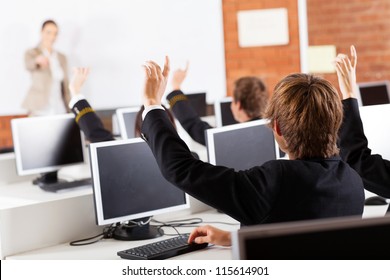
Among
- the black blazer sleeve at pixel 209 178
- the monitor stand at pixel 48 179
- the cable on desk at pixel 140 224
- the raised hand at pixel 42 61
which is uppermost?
the raised hand at pixel 42 61

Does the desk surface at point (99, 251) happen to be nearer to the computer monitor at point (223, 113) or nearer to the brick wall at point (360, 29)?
the computer monitor at point (223, 113)

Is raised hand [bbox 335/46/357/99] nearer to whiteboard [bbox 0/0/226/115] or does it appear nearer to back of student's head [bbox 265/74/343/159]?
back of student's head [bbox 265/74/343/159]

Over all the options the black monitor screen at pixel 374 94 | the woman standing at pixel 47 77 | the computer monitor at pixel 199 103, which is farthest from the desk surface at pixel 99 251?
the woman standing at pixel 47 77

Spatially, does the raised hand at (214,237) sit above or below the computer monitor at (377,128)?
below

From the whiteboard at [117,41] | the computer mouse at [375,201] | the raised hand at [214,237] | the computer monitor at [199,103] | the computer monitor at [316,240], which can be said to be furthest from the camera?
the whiteboard at [117,41]

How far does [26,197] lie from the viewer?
3258 mm

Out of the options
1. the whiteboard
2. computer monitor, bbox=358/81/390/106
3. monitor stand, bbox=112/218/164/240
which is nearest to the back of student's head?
monitor stand, bbox=112/218/164/240

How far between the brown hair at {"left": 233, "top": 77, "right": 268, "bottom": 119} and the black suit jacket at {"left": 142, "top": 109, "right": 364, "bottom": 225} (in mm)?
1968

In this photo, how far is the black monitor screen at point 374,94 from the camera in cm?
492

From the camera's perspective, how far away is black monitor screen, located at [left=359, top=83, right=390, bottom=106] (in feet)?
16.1

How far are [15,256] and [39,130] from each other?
1182 mm

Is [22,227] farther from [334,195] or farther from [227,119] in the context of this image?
[227,119]

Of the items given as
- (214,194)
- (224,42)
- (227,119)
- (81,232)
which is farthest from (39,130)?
(224,42)

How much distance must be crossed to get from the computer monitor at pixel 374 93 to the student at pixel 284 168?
3206 millimetres
